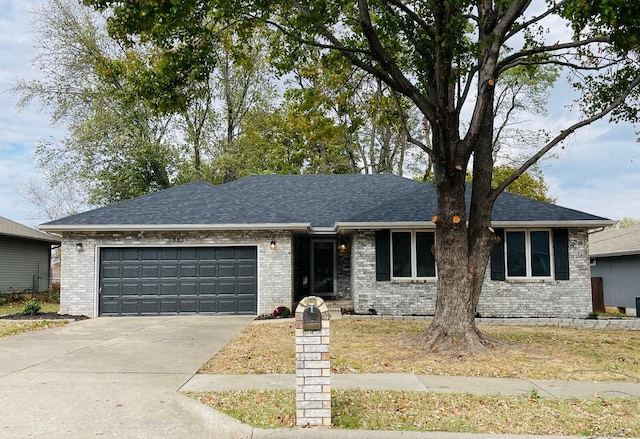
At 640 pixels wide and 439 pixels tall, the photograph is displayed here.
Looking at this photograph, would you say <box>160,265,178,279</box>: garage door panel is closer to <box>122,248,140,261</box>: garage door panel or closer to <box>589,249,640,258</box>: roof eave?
<box>122,248,140,261</box>: garage door panel

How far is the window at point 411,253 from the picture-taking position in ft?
45.9

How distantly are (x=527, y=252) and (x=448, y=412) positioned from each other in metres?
10.1

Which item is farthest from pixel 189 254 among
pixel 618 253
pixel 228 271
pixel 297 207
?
pixel 618 253

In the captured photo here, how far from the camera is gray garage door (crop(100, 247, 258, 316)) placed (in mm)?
14023

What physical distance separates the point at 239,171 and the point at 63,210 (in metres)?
17.7

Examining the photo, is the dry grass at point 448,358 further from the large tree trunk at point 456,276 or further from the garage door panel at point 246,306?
the garage door panel at point 246,306

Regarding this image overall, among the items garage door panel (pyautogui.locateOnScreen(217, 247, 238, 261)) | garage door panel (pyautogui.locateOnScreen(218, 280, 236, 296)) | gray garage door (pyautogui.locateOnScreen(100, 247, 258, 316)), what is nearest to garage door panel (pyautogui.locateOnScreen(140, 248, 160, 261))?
gray garage door (pyautogui.locateOnScreen(100, 247, 258, 316))

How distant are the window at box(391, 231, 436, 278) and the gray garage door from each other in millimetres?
4086

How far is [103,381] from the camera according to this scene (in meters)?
6.38

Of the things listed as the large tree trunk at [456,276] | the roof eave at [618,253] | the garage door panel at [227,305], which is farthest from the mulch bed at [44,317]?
the roof eave at [618,253]

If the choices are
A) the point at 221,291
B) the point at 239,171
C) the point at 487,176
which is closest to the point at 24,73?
the point at 239,171

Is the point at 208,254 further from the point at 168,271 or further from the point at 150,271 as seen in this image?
the point at 150,271

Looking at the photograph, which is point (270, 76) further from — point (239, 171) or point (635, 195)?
point (635, 195)

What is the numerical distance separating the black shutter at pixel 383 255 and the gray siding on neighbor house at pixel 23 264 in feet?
54.4
